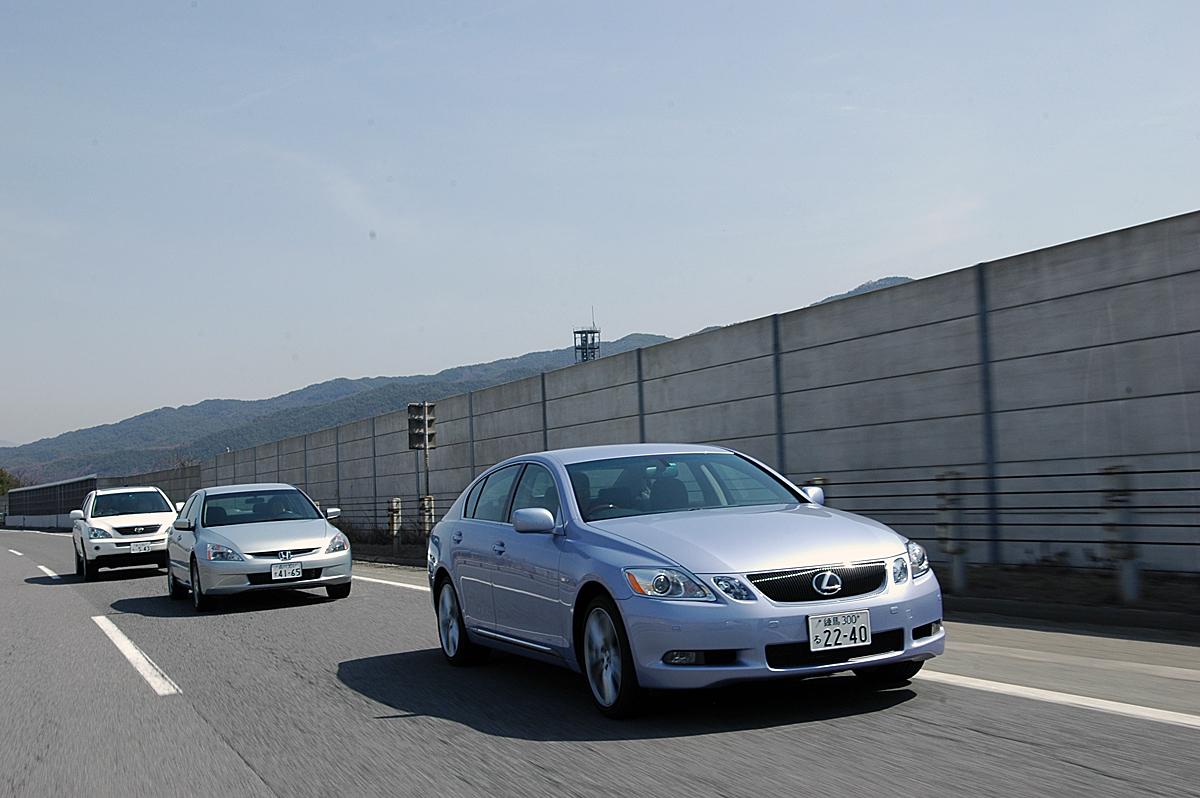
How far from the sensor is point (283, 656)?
10594mm

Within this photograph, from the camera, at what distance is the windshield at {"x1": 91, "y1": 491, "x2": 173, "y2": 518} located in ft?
76.1

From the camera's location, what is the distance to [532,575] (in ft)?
25.7

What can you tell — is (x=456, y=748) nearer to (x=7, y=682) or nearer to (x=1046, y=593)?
(x=7, y=682)

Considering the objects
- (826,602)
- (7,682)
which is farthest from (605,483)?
(7,682)

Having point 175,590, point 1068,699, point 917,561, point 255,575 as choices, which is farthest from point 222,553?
point 1068,699

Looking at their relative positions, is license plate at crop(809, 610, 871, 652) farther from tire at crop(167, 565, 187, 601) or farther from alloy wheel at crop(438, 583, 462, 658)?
tire at crop(167, 565, 187, 601)

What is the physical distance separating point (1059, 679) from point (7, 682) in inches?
303

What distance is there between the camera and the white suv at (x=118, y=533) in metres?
22.1

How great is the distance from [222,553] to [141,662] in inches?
177

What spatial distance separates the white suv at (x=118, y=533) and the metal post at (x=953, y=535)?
44.3 feet

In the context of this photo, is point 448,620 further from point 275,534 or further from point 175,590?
point 175,590

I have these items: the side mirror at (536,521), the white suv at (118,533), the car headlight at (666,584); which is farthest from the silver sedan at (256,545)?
the car headlight at (666,584)

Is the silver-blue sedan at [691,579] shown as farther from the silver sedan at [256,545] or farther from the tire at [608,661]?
the silver sedan at [256,545]

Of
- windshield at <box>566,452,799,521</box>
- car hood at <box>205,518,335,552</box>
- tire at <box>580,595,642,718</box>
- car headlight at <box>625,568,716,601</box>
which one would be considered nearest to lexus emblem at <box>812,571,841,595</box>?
car headlight at <box>625,568,716,601</box>
